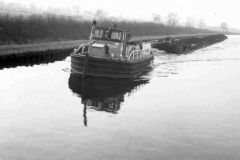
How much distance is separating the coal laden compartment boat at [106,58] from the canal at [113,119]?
0.66 meters

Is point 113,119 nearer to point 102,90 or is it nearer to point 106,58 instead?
point 102,90

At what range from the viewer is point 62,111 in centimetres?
1124

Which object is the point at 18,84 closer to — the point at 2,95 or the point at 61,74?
the point at 2,95

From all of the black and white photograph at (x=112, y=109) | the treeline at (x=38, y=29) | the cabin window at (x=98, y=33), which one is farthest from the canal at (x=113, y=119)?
the treeline at (x=38, y=29)

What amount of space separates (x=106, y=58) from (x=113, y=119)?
7458 millimetres

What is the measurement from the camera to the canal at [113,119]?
8125 mm

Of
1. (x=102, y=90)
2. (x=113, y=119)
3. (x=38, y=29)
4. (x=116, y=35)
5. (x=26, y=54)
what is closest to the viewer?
A: (x=113, y=119)

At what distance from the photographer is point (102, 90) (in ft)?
50.5

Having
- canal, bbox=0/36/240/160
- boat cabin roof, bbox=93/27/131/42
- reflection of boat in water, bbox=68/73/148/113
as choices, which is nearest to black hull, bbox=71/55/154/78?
reflection of boat in water, bbox=68/73/148/113

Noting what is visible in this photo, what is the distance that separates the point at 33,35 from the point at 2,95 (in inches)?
954

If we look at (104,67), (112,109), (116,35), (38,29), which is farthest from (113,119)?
(38,29)

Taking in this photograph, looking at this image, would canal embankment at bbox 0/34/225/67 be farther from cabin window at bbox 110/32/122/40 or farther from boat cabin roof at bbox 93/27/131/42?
cabin window at bbox 110/32/122/40

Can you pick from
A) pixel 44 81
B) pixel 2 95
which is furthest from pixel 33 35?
pixel 2 95

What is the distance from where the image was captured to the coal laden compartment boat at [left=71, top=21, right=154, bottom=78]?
1753 centimetres
